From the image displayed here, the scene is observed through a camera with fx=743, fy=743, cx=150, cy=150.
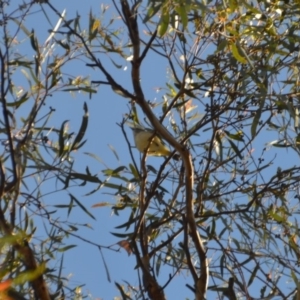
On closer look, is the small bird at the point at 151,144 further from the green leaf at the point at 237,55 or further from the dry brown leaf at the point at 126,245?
the green leaf at the point at 237,55

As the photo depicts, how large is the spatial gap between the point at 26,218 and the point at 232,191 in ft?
2.50

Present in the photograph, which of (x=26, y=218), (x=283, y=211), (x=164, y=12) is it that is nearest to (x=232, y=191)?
(x=283, y=211)

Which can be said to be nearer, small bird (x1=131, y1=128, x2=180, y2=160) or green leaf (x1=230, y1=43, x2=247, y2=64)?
green leaf (x1=230, y1=43, x2=247, y2=64)

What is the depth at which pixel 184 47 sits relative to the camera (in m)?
2.47

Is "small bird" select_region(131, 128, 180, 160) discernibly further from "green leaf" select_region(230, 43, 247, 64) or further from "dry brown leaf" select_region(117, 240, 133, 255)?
"green leaf" select_region(230, 43, 247, 64)

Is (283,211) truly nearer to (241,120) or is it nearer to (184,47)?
(241,120)

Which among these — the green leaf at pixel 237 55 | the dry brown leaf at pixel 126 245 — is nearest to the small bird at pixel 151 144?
the dry brown leaf at pixel 126 245

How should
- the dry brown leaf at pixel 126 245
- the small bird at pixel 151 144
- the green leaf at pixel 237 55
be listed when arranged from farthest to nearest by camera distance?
the small bird at pixel 151 144 → the dry brown leaf at pixel 126 245 → the green leaf at pixel 237 55

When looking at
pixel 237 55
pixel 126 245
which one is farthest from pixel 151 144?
pixel 237 55

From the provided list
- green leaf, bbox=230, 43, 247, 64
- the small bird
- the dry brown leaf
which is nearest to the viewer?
green leaf, bbox=230, 43, 247, 64

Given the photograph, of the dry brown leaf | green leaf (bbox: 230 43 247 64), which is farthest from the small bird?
green leaf (bbox: 230 43 247 64)

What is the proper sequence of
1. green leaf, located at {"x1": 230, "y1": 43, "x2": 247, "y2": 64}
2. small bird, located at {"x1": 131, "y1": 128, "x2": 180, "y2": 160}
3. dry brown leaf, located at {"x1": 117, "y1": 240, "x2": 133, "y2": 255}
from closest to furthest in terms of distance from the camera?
green leaf, located at {"x1": 230, "y1": 43, "x2": 247, "y2": 64}, dry brown leaf, located at {"x1": 117, "y1": 240, "x2": 133, "y2": 255}, small bird, located at {"x1": 131, "y1": 128, "x2": 180, "y2": 160}

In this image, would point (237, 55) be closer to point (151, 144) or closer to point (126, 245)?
point (126, 245)

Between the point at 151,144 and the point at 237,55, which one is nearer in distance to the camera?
the point at 237,55
